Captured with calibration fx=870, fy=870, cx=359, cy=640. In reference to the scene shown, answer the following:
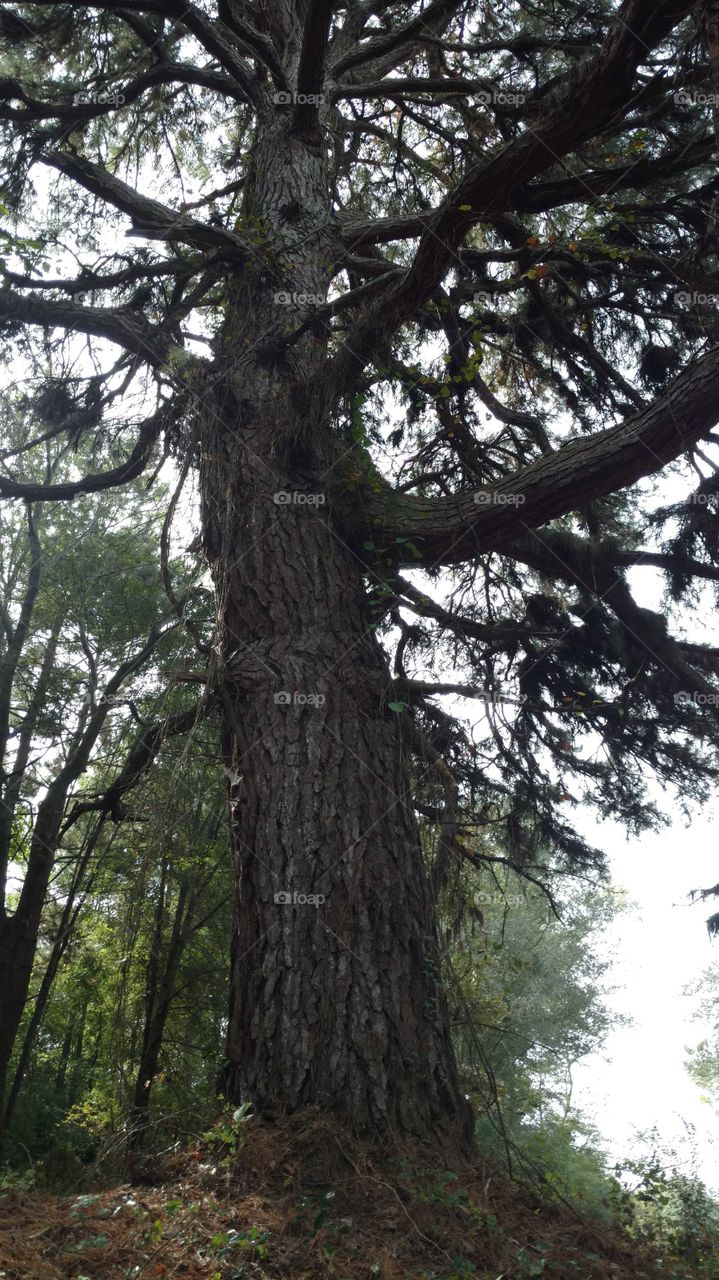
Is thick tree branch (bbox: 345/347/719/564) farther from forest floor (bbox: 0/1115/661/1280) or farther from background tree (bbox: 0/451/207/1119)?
background tree (bbox: 0/451/207/1119)

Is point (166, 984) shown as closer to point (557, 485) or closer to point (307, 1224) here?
point (307, 1224)

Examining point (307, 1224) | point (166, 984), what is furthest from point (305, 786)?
point (166, 984)

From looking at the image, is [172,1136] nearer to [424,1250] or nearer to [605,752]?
[424,1250]

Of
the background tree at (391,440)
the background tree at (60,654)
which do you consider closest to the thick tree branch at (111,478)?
the background tree at (391,440)

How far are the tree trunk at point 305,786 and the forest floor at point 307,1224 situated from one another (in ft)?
0.63

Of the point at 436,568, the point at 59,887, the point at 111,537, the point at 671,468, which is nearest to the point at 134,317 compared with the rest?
the point at 436,568

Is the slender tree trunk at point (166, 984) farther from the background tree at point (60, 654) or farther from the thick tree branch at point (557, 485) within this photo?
the thick tree branch at point (557, 485)

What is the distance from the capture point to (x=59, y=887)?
A: 9680mm

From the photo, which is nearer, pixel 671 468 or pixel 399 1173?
pixel 399 1173

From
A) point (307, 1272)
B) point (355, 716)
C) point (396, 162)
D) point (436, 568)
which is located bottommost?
point (307, 1272)

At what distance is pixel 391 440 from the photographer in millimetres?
5895

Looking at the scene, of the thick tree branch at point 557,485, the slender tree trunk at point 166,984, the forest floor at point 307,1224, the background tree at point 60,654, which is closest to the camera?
the forest floor at point 307,1224

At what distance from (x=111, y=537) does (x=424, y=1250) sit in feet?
26.6

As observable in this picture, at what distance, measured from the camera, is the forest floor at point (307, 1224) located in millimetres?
2389
